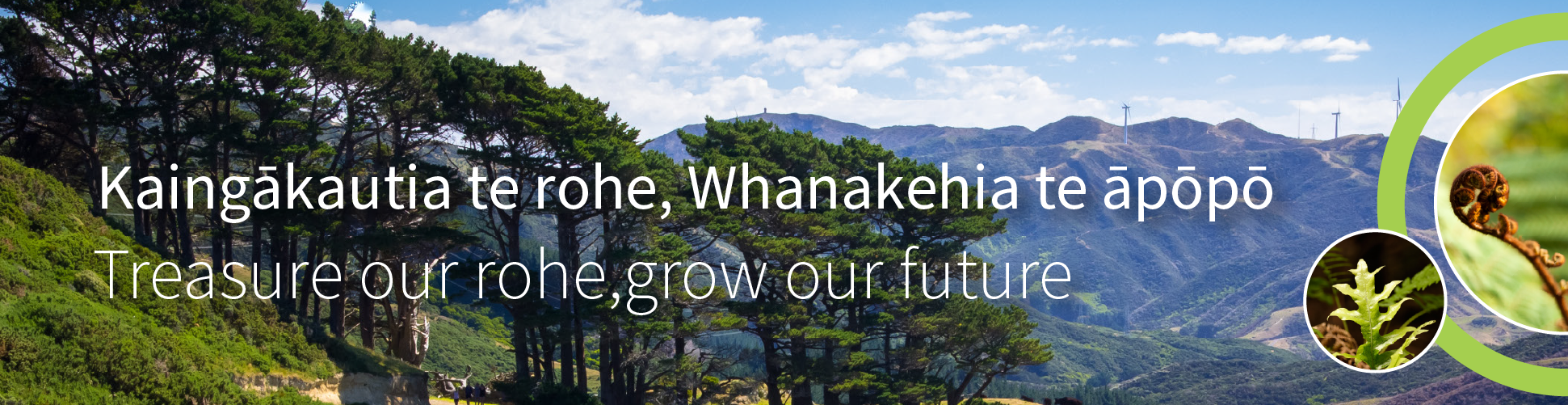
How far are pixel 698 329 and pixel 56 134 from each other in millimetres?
17897

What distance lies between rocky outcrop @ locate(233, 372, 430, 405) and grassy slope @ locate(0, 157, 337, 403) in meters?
0.23

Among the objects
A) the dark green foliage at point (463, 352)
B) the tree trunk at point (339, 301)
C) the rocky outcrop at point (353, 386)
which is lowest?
the dark green foliage at point (463, 352)

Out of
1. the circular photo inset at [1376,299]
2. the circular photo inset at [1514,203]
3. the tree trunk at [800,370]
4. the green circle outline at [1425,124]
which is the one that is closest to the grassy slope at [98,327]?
the tree trunk at [800,370]

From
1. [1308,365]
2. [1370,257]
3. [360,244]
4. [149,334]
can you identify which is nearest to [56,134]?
[360,244]

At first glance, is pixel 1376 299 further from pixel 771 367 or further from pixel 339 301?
pixel 771 367

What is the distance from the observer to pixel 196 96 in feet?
91.8

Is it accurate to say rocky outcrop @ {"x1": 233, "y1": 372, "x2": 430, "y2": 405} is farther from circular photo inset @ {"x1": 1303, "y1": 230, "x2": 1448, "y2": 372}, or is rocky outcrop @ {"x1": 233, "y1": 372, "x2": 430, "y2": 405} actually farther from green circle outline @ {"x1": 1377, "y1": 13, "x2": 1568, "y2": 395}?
green circle outline @ {"x1": 1377, "y1": 13, "x2": 1568, "y2": 395}

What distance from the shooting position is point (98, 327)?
1770cm

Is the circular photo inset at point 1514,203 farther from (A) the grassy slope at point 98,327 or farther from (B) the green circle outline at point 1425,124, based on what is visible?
(A) the grassy slope at point 98,327

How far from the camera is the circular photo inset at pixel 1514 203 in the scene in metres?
3.24

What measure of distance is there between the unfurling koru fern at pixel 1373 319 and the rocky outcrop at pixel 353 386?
69.5 feet

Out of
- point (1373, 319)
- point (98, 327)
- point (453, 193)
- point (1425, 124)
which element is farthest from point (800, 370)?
point (1373, 319)

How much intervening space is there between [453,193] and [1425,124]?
96.8 ft

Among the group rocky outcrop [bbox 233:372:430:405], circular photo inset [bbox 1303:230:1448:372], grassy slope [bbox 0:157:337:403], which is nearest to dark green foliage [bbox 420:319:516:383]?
rocky outcrop [bbox 233:372:430:405]
